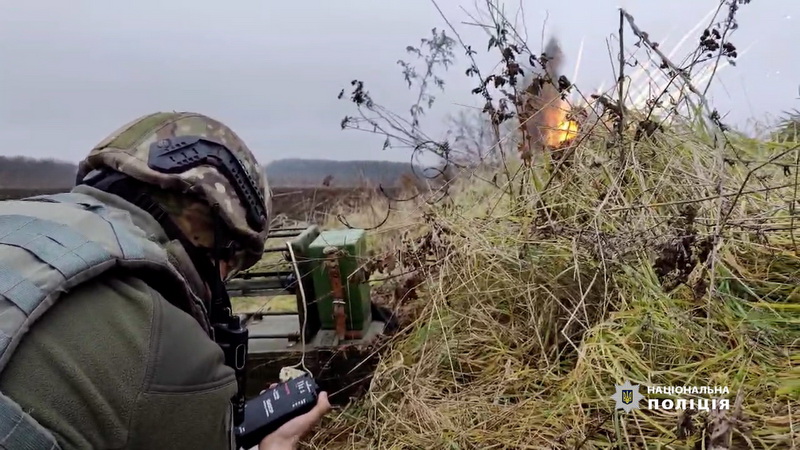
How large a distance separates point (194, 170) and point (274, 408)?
2.48ft

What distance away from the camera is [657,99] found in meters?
2.66

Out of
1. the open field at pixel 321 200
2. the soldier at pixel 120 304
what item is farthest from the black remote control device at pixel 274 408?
the open field at pixel 321 200

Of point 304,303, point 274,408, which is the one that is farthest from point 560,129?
point 274,408

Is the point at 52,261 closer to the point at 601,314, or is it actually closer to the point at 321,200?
the point at 601,314

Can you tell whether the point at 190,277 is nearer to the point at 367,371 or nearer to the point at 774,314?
the point at 367,371

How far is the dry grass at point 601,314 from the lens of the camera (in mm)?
1890

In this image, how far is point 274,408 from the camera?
188 centimetres

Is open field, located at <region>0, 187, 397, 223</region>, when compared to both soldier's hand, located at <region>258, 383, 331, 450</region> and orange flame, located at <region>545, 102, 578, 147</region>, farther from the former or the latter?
soldier's hand, located at <region>258, 383, 331, 450</region>

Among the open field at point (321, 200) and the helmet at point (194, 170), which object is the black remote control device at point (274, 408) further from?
A: the open field at point (321, 200)

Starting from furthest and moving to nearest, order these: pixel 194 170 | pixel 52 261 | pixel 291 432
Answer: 1. pixel 291 432
2. pixel 194 170
3. pixel 52 261

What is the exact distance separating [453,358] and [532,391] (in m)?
0.45

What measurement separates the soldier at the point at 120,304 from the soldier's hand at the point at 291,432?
1.30 feet

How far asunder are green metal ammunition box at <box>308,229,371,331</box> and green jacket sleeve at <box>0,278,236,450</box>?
5.49ft

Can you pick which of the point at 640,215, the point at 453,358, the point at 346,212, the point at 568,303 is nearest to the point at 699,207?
the point at 640,215
